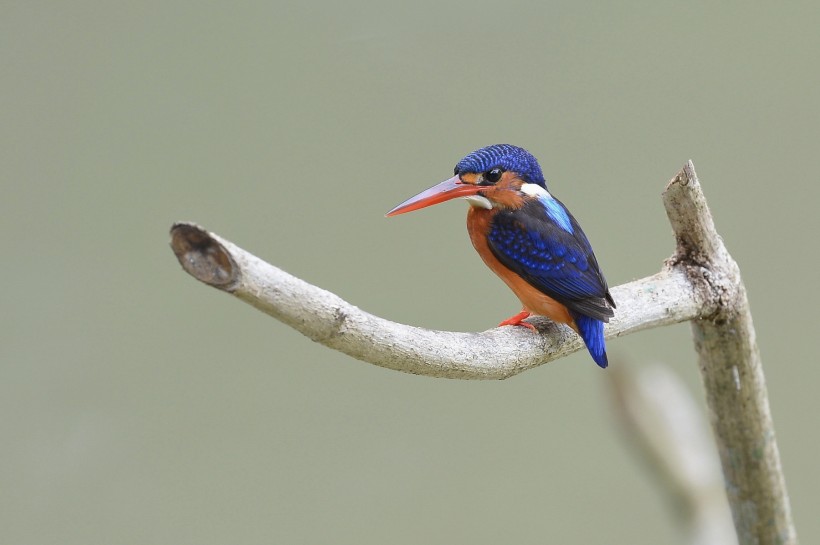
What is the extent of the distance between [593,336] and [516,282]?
0.22 m

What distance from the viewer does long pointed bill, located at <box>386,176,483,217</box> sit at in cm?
179

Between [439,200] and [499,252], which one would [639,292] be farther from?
[439,200]

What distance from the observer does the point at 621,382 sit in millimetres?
2531

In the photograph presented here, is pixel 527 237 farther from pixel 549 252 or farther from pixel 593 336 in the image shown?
pixel 593 336

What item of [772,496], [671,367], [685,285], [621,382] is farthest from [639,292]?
[671,367]

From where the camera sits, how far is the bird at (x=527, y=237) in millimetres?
1744

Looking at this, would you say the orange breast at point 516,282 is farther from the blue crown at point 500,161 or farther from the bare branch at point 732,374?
the bare branch at point 732,374

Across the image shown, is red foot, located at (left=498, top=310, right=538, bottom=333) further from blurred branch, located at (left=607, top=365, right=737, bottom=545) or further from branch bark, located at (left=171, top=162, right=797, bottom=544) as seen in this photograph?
blurred branch, located at (left=607, top=365, right=737, bottom=545)

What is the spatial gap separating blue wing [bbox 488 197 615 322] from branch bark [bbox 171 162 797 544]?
9 centimetres

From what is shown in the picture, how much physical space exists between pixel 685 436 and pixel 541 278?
1.05 meters

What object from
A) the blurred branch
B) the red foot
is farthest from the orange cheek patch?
the blurred branch

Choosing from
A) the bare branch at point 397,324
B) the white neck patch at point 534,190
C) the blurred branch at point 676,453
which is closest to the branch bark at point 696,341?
the bare branch at point 397,324

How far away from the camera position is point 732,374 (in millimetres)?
1892

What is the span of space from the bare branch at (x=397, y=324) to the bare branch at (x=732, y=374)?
6 centimetres
